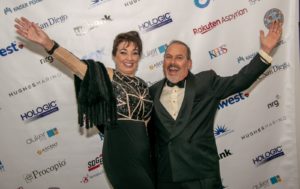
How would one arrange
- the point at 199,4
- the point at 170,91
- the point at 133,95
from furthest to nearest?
the point at 199,4, the point at 170,91, the point at 133,95

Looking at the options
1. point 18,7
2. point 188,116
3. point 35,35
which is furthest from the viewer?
point 18,7

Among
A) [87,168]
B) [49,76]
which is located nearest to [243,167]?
[87,168]

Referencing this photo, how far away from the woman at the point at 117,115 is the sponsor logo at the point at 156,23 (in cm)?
79

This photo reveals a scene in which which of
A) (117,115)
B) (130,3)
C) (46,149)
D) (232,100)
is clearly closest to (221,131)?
(232,100)

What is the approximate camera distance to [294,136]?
2957 millimetres

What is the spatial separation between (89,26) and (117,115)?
104cm

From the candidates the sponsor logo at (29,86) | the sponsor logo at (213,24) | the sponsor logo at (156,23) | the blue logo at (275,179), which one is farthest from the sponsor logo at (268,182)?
the sponsor logo at (29,86)

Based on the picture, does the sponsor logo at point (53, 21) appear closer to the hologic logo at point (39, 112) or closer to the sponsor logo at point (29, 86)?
the sponsor logo at point (29, 86)

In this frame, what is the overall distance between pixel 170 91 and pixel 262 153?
1177 millimetres

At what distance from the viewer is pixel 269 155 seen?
2977 millimetres

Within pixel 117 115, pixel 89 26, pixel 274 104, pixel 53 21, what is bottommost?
pixel 274 104

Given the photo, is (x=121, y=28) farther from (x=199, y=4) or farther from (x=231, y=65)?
(x=231, y=65)

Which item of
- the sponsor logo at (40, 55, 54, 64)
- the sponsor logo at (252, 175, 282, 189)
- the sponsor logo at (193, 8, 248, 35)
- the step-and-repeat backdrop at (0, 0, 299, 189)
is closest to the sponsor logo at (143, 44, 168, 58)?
the step-and-repeat backdrop at (0, 0, 299, 189)

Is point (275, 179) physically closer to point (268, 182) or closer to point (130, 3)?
point (268, 182)
